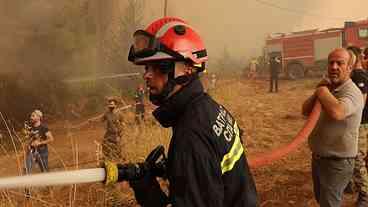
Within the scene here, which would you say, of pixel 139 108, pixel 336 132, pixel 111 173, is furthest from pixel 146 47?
pixel 139 108

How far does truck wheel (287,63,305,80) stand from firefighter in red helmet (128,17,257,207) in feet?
45.6

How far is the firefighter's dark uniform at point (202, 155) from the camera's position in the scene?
4.34 ft

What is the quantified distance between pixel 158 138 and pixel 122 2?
37.4 ft

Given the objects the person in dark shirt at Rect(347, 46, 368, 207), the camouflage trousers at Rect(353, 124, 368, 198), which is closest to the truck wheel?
the person in dark shirt at Rect(347, 46, 368, 207)

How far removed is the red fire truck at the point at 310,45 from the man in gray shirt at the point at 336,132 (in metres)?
11.3

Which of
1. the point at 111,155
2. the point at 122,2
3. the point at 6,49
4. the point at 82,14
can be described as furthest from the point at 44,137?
the point at 122,2

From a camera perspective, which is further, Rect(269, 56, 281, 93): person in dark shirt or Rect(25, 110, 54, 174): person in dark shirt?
Rect(269, 56, 281, 93): person in dark shirt

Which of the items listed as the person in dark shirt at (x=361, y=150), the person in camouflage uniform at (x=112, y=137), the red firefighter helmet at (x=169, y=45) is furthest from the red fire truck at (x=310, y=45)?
the red firefighter helmet at (x=169, y=45)

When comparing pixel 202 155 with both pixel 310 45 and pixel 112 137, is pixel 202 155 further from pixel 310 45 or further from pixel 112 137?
pixel 310 45

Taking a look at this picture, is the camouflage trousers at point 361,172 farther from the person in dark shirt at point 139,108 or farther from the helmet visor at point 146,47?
the person in dark shirt at point 139,108

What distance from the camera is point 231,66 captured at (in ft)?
52.4

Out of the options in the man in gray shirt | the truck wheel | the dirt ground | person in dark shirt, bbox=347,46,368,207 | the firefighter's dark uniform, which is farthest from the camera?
the truck wheel

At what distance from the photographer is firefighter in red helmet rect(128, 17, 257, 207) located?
1330 millimetres

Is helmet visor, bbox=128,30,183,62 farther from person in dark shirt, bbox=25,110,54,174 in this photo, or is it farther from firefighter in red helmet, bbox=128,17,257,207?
person in dark shirt, bbox=25,110,54,174
